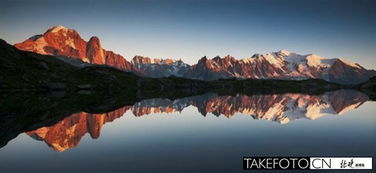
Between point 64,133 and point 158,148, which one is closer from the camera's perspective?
point 158,148

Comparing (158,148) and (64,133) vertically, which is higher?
(64,133)

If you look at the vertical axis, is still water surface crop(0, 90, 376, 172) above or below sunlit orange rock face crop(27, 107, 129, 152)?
below

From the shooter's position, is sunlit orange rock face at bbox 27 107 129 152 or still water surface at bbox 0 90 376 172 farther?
sunlit orange rock face at bbox 27 107 129 152

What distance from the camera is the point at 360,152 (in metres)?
30.5

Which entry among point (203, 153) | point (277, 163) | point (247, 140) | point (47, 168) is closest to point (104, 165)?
point (47, 168)

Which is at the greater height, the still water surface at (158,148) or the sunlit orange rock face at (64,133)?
the sunlit orange rock face at (64,133)

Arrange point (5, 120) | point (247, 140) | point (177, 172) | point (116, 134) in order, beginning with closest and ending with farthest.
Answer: point (177, 172) → point (247, 140) → point (116, 134) → point (5, 120)

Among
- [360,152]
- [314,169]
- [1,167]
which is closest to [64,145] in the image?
[1,167]

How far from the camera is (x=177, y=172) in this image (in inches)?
896

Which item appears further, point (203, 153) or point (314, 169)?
point (203, 153)

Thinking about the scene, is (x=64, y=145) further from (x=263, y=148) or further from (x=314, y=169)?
(x=314, y=169)

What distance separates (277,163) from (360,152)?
11695 mm

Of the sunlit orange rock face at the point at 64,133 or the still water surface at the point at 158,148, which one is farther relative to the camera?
the sunlit orange rock face at the point at 64,133

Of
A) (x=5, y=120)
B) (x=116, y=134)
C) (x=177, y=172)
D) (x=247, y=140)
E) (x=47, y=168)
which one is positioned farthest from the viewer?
(x=5, y=120)
